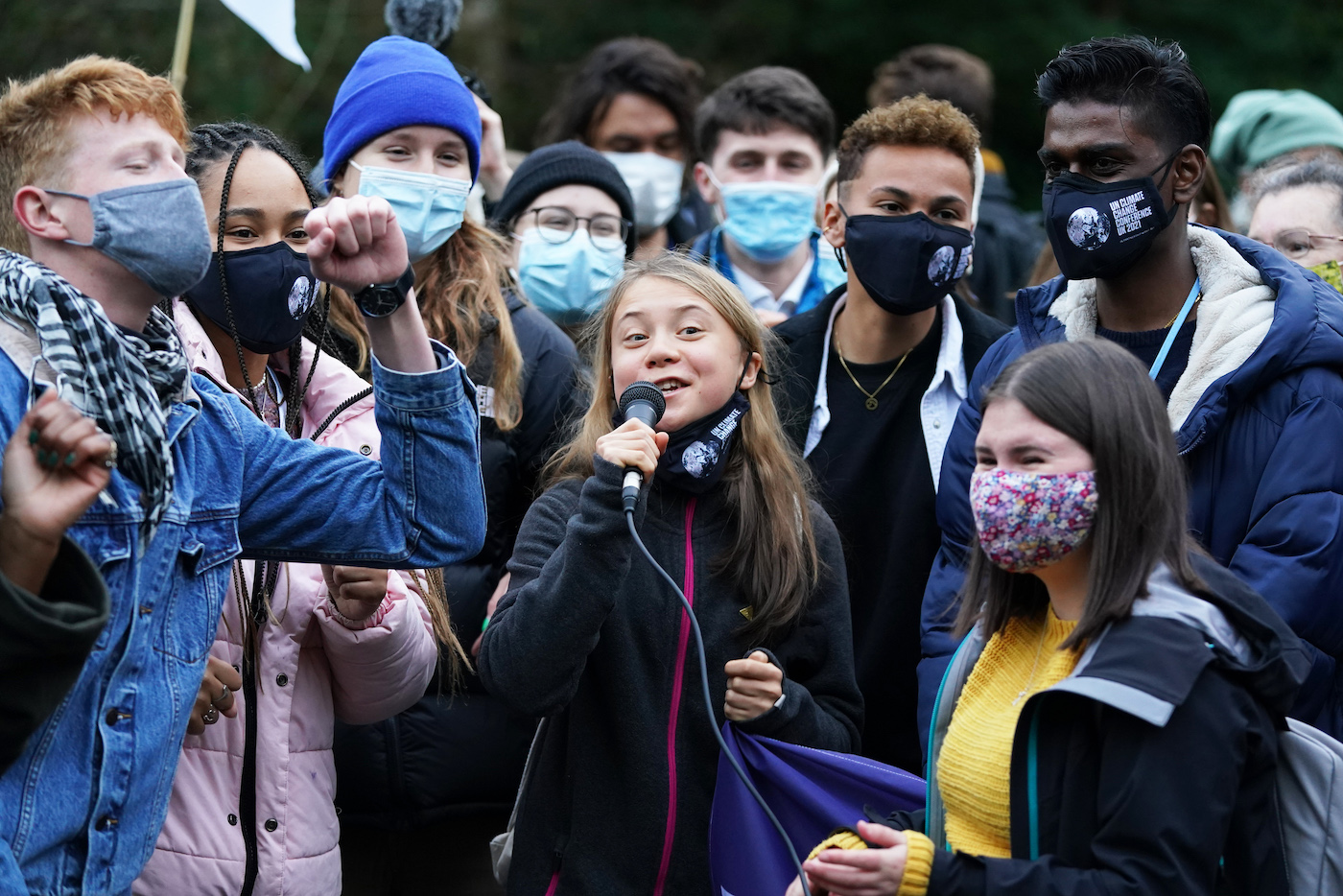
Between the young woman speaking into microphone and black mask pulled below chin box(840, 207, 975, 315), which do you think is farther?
black mask pulled below chin box(840, 207, 975, 315)

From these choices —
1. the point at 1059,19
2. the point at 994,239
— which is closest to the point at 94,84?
the point at 994,239

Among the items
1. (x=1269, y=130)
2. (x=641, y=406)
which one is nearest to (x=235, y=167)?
(x=641, y=406)

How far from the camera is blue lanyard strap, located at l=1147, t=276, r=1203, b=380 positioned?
345 cm

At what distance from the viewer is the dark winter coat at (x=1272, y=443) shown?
303cm

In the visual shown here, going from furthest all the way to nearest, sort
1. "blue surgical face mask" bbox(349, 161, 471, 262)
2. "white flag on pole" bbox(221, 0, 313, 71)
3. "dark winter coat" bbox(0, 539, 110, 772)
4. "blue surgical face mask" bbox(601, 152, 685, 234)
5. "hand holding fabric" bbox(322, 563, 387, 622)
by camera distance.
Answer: "blue surgical face mask" bbox(601, 152, 685, 234) < "white flag on pole" bbox(221, 0, 313, 71) < "blue surgical face mask" bbox(349, 161, 471, 262) < "hand holding fabric" bbox(322, 563, 387, 622) < "dark winter coat" bbox(0, 539, 110, 772)

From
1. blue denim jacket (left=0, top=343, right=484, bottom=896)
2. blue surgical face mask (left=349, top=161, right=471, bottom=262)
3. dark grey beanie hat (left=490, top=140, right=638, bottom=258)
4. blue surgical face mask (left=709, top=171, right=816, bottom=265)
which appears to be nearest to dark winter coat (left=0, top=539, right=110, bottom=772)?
blue denim jacket (left=0, top=343, right=484, bottom=896)

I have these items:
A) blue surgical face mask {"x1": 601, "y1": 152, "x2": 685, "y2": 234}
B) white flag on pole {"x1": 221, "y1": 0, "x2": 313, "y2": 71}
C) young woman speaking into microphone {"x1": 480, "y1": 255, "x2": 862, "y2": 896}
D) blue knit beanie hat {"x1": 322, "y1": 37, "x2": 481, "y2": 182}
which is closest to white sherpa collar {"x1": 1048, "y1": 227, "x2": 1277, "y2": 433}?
young woman speaking into microphone {"x1": 480, "y1": 255, "x2": 862, "y2": 896}

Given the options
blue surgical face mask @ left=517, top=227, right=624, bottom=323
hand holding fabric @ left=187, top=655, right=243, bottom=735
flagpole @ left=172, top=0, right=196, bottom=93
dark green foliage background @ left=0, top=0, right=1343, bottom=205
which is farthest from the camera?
dark green foliage background @ left=0, top=0, right=1343, bottom=205

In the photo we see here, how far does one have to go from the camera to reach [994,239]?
6609 millimetres

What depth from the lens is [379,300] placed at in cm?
262

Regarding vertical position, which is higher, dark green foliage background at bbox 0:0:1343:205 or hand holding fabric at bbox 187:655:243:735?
dark green foliage background at bbox 0:0:1343:205

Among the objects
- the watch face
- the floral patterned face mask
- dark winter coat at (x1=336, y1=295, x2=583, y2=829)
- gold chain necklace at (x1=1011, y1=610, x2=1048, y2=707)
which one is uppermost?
the watch face

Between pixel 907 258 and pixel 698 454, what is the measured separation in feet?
3.77

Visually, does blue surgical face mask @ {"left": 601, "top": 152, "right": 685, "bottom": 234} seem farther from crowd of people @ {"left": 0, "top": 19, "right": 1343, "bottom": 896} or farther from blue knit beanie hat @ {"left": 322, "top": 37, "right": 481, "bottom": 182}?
blue knit beanie hat @ {"left": 322, "top": 37, "right": 481, "bottom": 182}
